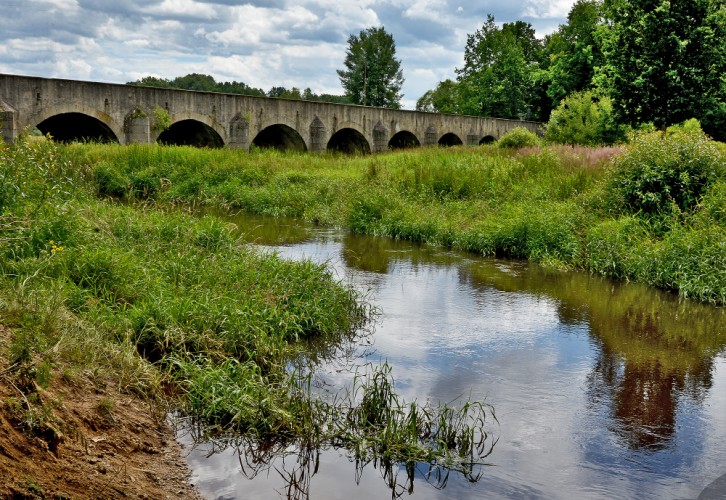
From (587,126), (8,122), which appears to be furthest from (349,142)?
(8,122)

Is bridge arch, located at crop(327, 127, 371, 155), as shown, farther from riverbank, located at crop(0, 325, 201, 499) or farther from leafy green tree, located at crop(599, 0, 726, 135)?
riverbank, located at crop(0, 325, 201, 499)

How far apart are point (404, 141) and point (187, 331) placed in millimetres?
31838

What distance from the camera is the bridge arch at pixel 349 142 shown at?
Answer: 3262 centimetres

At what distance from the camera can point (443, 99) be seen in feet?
200

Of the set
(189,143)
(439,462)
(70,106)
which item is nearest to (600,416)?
(439,462)

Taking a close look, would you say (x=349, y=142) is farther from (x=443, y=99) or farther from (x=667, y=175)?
(x=443, y=99)

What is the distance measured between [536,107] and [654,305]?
4176 centimetres

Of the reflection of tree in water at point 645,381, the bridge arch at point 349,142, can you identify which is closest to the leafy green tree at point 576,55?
the bridge arch at point 349,142

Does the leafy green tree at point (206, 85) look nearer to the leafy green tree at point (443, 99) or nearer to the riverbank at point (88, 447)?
the leafy green tree at point (443, 99)

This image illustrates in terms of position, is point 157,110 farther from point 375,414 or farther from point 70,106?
point 375,414

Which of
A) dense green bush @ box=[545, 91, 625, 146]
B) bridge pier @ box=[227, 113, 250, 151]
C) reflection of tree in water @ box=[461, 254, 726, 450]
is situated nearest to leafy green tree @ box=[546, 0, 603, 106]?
dense green bush @ box=[545, 91, 625, 146]

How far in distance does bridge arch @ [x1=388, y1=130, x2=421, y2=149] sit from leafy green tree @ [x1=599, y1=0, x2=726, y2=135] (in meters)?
13.2

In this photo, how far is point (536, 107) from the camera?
48875 millimetres

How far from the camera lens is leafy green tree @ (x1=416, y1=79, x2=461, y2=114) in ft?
182
